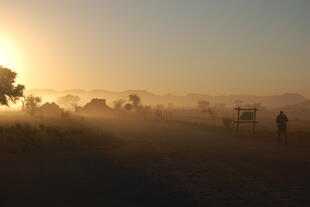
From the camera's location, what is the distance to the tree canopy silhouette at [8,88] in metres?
56.4

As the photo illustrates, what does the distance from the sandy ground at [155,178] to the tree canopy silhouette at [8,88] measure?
36.1 meters

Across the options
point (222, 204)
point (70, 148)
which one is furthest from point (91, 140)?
point (222, 204)

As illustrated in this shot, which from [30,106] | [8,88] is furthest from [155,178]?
[30,106]

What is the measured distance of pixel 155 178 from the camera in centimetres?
1530

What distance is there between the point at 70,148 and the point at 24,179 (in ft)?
36.2

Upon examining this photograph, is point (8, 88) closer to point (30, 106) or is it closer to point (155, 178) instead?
point (30, 106)

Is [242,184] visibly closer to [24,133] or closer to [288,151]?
[288,151]

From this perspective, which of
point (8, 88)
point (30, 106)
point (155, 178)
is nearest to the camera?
point (155, 178)

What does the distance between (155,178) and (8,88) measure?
150 feet

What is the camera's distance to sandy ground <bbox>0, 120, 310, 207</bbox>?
1176cm

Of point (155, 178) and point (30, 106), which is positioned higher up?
point (30, 106)

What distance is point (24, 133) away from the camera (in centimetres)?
2667

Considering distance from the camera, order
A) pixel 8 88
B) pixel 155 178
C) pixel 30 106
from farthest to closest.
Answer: pixel 30 106, pixel 8 88, pixel 155 178

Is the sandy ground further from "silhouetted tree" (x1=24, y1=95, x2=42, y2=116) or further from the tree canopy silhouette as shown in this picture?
"silhouetted tree" (x1=24, y1=95, x2=42, y2=116)
